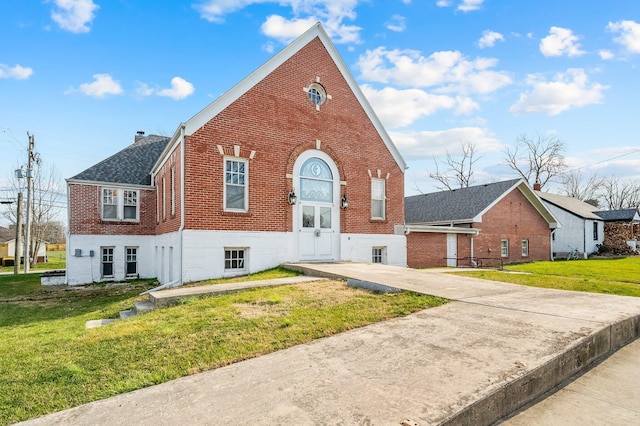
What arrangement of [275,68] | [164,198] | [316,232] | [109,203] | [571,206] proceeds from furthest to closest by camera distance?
[571,206] < [109,203] < [164,198] < [316,232] < [275,68]

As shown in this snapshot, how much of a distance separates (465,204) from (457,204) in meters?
0.76

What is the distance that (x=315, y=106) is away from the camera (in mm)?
14086

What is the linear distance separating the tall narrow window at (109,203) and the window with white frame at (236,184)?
25.6ft

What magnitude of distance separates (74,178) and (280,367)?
15930 millimetres

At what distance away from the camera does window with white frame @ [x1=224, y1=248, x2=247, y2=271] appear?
39.4 feet

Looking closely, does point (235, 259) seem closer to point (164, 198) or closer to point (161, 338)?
point (164, 198)

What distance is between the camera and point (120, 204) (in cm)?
1698

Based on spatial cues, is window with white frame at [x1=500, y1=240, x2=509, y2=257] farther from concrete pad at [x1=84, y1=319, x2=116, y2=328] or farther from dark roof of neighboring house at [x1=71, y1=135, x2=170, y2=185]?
concrete pad at [x1=84, y1=319, x2=116, y2=328]

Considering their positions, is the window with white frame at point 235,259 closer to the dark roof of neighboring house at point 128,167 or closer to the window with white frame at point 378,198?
the window with white frame at point 378,198

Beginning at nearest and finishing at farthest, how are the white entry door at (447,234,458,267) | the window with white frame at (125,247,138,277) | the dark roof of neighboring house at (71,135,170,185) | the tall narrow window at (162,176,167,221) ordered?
1. the tall narrow window at (162,176,167,221)
2. the dark roof of neighboring house at (71,135,170,185)
3. the window with white frame at (125,247,138,277)
4. the white entry door at (447,234,458,267)

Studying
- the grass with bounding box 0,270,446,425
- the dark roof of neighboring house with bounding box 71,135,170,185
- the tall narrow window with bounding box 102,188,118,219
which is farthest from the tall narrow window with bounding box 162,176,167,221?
the grass with bounding box 0,270,446,425

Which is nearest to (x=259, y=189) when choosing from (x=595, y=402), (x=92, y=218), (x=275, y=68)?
(x=275, y=68)

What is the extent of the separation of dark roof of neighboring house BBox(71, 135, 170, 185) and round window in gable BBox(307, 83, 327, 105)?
9.10 m

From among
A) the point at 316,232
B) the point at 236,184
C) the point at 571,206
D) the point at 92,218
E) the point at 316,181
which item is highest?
the point at 316,181
